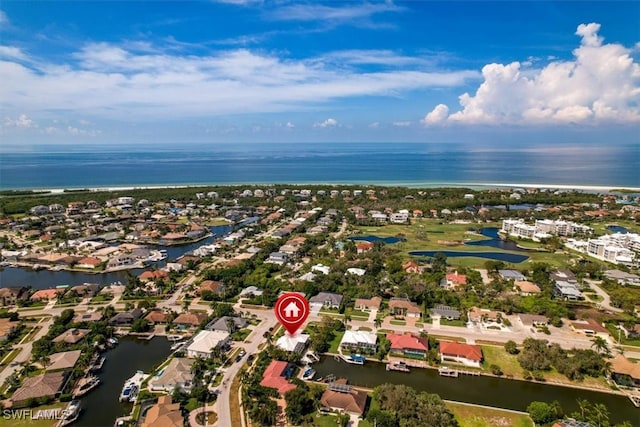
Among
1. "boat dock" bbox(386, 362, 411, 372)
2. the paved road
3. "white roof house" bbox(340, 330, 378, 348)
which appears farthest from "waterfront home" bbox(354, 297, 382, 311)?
the paved road

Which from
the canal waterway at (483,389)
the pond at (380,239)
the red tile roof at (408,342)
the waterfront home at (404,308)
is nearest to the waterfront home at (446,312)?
the waterfront home at (404,308)

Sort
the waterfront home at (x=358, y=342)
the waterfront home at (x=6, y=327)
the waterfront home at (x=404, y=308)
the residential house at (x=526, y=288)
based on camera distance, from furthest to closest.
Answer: the residential house at (x=526, y=288)
the waterfront home at (x=404, y=308)
the waterfront home at (x=6, y=327)
the waterfront home at (x=358, y=342)

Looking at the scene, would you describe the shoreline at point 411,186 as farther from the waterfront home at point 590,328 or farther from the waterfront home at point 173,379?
the waterfront home at point 173,379

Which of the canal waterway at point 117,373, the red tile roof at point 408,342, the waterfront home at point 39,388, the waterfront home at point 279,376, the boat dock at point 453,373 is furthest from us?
the red tile roof at point 408,342

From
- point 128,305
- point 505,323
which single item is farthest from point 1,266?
point 505,323

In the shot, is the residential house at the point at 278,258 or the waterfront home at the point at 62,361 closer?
the waterfront home at the point at 62,361

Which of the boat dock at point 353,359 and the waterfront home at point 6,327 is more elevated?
the boat dock at point 353,359

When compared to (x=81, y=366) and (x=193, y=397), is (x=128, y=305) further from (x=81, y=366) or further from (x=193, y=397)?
(x=193, y=397)
